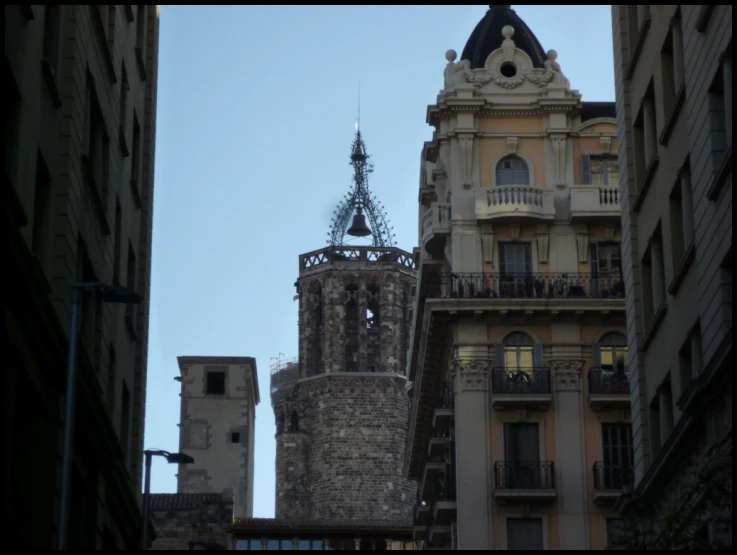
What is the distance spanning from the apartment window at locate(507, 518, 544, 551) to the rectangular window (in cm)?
1121

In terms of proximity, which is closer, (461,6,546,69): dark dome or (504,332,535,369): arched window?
(504,332,535,369): arched window

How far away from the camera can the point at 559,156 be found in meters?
56.4

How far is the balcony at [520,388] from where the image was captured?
52.6 m

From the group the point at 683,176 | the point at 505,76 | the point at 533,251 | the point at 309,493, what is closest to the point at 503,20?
the point at 505,76

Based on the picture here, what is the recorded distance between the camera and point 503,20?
60750 millimetres

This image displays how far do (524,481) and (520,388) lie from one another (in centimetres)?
278

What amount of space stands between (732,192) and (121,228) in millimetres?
15576

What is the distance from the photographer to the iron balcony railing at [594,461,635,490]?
5178 cm

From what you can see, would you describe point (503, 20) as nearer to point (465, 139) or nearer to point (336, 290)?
point (465, 139)

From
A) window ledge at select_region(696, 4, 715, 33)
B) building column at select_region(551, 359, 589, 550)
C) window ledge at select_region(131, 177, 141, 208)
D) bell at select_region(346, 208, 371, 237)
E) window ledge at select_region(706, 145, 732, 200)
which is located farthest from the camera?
bell at select_region(346, 208, 371, 237)

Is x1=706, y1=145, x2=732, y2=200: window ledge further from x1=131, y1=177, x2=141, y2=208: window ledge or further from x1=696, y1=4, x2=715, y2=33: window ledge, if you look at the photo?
x1=131, y1=177, x2=141, y2=208: window ledge

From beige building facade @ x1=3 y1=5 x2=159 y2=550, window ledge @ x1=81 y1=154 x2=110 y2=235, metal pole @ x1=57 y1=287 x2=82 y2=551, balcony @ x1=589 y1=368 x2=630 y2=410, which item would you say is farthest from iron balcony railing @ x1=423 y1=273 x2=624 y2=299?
Answer: metal pole @ x1=57 y1=287 x2=82 y2=551

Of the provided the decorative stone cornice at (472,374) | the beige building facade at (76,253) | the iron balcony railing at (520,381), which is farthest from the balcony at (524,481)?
the beige building facade at (76,253)

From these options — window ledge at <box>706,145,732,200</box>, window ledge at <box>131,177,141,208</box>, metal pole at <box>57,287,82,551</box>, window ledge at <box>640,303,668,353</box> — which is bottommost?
metal pole at <box>57,287,82,551</box>
